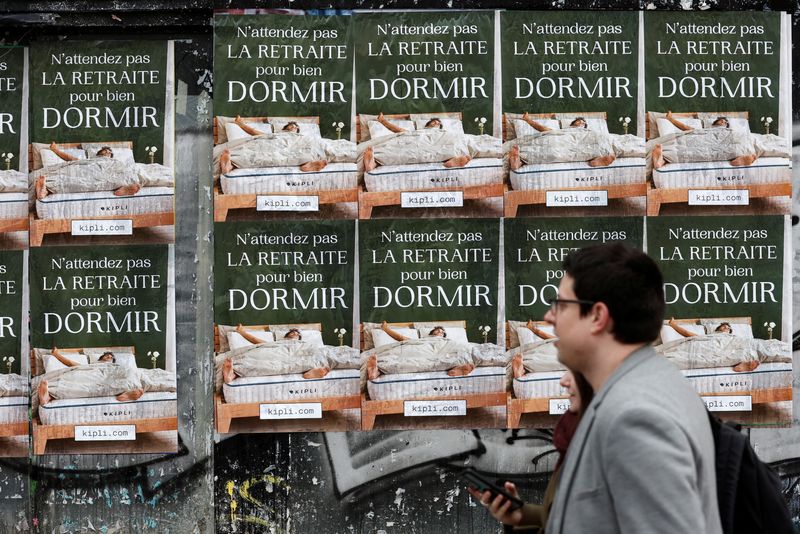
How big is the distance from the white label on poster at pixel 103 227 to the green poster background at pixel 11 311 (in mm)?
405

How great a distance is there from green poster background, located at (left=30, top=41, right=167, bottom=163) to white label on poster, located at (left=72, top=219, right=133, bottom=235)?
37 centimetres

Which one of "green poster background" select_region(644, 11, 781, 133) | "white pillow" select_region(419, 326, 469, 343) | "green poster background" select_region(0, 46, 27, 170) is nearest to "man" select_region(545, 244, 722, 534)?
"white pillow" select_region(419, 326, 469, 343)

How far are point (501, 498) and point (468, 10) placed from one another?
10.1 feet

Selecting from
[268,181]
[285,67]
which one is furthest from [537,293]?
[285,67]

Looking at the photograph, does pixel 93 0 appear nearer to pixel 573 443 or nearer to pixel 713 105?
pixel 713 105

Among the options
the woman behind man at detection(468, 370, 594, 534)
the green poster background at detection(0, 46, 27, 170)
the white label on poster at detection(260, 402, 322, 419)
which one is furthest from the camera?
the green poster background at detection(0, 46, 27, 170)

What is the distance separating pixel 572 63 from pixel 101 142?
Result: 2618 millimetres

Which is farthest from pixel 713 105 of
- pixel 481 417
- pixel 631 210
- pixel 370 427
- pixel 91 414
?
pixel 91 414

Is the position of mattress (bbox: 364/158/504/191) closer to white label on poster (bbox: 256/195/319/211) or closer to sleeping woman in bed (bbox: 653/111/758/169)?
white label on poster (bbox: 256/195/319/211)

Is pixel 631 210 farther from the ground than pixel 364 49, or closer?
closer

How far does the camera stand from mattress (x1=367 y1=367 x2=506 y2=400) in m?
4.65

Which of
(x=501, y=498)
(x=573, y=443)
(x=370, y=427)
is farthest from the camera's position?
(x=370, y=427)

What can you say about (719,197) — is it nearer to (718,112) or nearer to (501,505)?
(718,112)

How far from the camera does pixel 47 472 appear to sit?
15.6 feet
